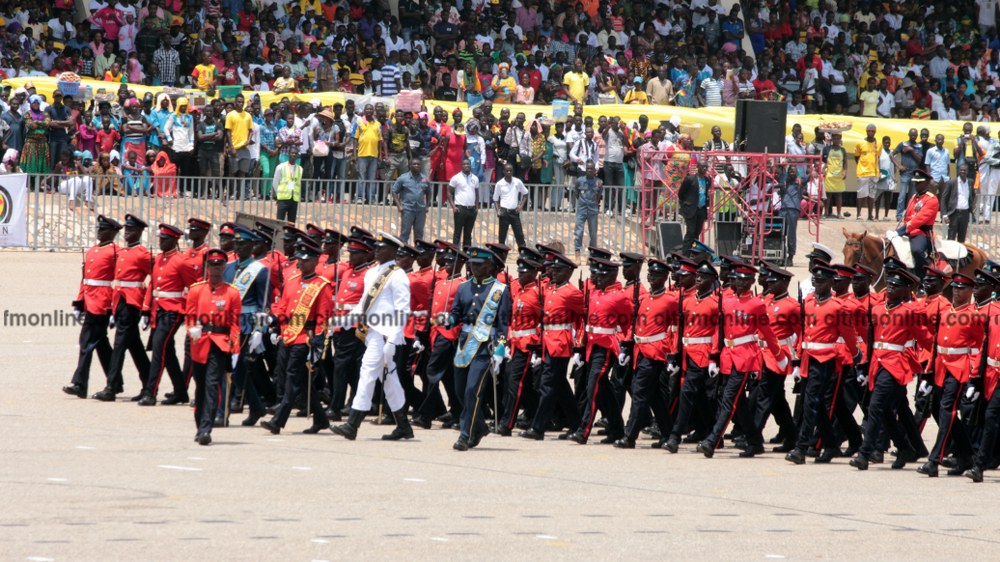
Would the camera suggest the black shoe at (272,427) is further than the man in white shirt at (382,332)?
Yes

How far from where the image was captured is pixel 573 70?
2992 centimetres

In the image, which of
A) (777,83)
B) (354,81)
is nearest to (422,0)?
(354,81)

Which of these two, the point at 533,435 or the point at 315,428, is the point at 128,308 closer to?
the point at 315,428

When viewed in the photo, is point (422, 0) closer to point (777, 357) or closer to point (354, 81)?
point (354, 81)

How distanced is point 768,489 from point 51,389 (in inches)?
269

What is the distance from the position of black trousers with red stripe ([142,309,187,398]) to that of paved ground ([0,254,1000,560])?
0.44 m

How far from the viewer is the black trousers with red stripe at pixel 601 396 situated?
1376 centimetres

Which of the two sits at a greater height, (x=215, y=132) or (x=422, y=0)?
(x=422, y=0)

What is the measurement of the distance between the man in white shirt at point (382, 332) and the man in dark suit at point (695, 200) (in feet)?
38.1

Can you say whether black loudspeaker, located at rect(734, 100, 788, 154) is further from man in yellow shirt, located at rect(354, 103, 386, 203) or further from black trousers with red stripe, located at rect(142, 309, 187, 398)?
black trousers with red stripe, located at rect(142, 309, 187, 398)

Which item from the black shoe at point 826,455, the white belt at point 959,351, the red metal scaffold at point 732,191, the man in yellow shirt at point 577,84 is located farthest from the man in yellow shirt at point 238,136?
the white belt at point 959,351

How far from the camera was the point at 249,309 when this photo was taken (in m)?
14.2

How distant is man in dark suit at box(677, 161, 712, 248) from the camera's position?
24.8 m

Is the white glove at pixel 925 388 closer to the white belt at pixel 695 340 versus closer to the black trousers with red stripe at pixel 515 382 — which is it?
the white belt at pixel 695 340
